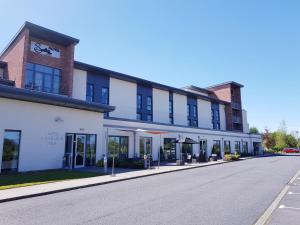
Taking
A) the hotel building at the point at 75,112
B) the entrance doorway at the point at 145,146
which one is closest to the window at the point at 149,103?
the hotel building at the point at 75,112

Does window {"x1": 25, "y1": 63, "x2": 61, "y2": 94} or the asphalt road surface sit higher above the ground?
window {"x1": 25, "y1": 63, "x2": 61, "y2": 94}

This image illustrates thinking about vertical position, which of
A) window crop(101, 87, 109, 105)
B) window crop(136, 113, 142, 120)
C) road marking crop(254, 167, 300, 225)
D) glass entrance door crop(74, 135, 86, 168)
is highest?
window crop(101, 87, 109, 105)

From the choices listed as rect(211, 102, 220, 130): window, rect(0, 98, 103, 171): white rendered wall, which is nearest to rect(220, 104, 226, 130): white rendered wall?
Answer: rect(211, 102, 220, 130): window

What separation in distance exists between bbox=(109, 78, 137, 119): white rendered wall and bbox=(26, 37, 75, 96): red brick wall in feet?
20.3

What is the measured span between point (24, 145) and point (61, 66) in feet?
37.9

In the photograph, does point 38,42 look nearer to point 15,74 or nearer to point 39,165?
point 15,74

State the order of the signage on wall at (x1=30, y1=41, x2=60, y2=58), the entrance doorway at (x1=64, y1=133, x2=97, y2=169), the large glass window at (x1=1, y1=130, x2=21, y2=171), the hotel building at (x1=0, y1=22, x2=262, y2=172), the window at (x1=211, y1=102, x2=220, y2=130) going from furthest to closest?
the window at (x1=211, y1=102, x2=220, y2=130), the signage on wall at (x1=30, y1=41, x2=60, y2=58), the entrance doorway at (x1=64, y1=133, x2=97, y2=169), the hotel building at (x1=0, y1=22, x2=262, y2=172), the large glass window at (x1=1, y1=130, x2=21, y2=171)

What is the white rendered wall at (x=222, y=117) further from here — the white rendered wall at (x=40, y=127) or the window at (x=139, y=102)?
the white rendered wall at (x=40, y=127)

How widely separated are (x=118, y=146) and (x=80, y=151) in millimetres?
5795

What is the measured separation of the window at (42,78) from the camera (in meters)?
24.0

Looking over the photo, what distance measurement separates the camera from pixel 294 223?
255 inches

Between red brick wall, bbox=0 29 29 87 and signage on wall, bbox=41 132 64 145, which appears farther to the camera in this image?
red brick wall, bbox=0 29 29 87

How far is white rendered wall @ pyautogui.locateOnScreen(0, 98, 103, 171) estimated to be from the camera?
1675 cm

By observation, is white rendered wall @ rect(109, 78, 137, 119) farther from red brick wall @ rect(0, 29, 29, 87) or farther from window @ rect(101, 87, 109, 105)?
red brick wall @ rect(0, 29, 29, 87)
